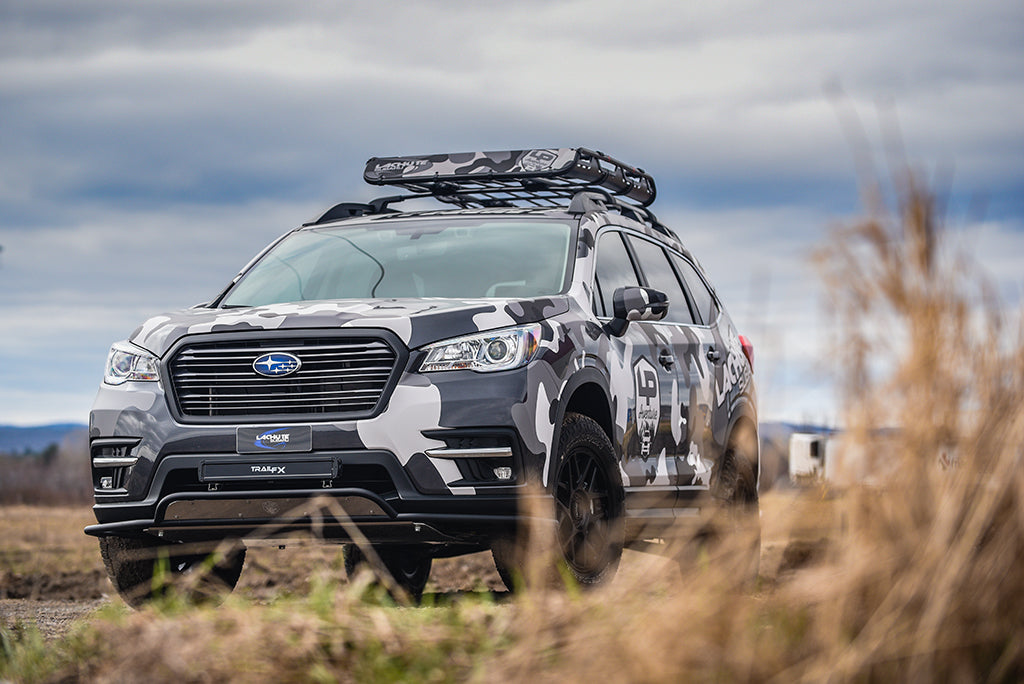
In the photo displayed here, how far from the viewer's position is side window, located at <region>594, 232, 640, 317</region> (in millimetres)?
7598

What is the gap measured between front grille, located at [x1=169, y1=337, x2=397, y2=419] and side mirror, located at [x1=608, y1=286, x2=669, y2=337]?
61.4 inches

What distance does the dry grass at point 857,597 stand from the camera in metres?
3.08

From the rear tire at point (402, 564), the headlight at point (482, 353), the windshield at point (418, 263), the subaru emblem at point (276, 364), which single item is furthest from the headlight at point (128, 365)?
the rear tire at point (402, 564)

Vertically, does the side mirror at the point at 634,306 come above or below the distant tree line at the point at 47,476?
above

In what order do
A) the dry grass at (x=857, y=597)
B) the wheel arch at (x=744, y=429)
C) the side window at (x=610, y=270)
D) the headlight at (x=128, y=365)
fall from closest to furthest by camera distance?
the dry grass at (x=857, y=597), the headlight at (x=128, y=365), the side window at (x=610, y=270), the wheel arch at (x=744, y=429)

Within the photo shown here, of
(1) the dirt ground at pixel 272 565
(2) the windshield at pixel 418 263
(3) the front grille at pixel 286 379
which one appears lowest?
(1) the dirt ground at pixel 272 565

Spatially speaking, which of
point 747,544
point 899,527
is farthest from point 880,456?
point 747,544

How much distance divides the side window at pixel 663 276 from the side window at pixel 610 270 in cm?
24

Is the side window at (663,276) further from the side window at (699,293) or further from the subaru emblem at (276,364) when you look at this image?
the subaru emblem at (276,364)

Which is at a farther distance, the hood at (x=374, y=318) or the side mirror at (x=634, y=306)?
the side mirror at (x=634, y=306)

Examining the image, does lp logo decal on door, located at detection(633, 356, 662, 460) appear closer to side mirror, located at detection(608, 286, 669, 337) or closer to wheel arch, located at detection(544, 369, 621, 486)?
side mirror, located at detection(608, 286, 669, 337)

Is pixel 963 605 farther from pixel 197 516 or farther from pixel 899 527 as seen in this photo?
pixel 197 516

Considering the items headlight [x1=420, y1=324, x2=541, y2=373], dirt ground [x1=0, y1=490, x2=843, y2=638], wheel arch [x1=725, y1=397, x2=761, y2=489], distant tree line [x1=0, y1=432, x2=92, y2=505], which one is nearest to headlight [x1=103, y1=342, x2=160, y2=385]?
dirt ground [x1=0, y1=490, x2=843, y2=638]

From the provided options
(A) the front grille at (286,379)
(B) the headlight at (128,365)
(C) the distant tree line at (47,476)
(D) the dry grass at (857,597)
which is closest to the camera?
(D) the dry grass at (857,597)
